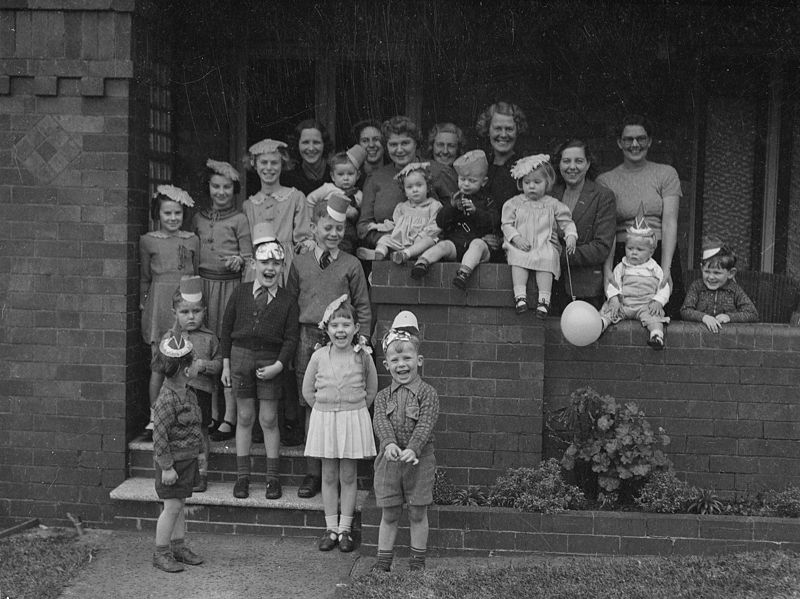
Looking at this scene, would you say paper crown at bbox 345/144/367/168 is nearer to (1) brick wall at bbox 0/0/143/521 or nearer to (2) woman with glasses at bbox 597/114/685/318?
(1) brick wall at bbox 0/0/143/521

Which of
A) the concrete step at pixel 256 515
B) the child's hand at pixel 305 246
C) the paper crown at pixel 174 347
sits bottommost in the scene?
the concrete step at pixel 256 515

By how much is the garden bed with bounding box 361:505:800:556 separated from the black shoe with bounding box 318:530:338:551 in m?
0.26

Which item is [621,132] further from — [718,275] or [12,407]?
[12,407]

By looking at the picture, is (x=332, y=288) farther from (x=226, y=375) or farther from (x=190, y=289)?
(x=190, y=289)

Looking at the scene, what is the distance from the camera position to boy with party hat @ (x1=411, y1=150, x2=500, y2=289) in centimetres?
616

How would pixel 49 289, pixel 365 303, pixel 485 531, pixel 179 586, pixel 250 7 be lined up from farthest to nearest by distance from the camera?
pixel 250 7
pixel 49 289
pixel 365 303
pixel 485 531
pixel 179 586

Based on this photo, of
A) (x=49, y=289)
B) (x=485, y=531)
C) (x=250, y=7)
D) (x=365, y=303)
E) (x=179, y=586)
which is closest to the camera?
(x=179, y=586)

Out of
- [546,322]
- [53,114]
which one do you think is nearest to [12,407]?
[53,114]

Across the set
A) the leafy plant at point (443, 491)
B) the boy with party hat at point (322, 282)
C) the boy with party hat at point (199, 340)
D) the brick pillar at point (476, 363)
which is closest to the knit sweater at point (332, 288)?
the boy with party hat at point (322, 282)

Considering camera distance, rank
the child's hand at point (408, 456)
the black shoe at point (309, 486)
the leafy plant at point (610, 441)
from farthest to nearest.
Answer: the black shoe at point (309, 486), the leafy plant at point (610, 441), the child's hand at point (408, 456)

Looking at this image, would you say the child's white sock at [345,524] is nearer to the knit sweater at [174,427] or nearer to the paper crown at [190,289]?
the knit sweater at [174,427]

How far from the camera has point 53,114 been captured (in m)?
6.61

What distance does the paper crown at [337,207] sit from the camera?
6.20 meters

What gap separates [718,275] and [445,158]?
77.9 inches
